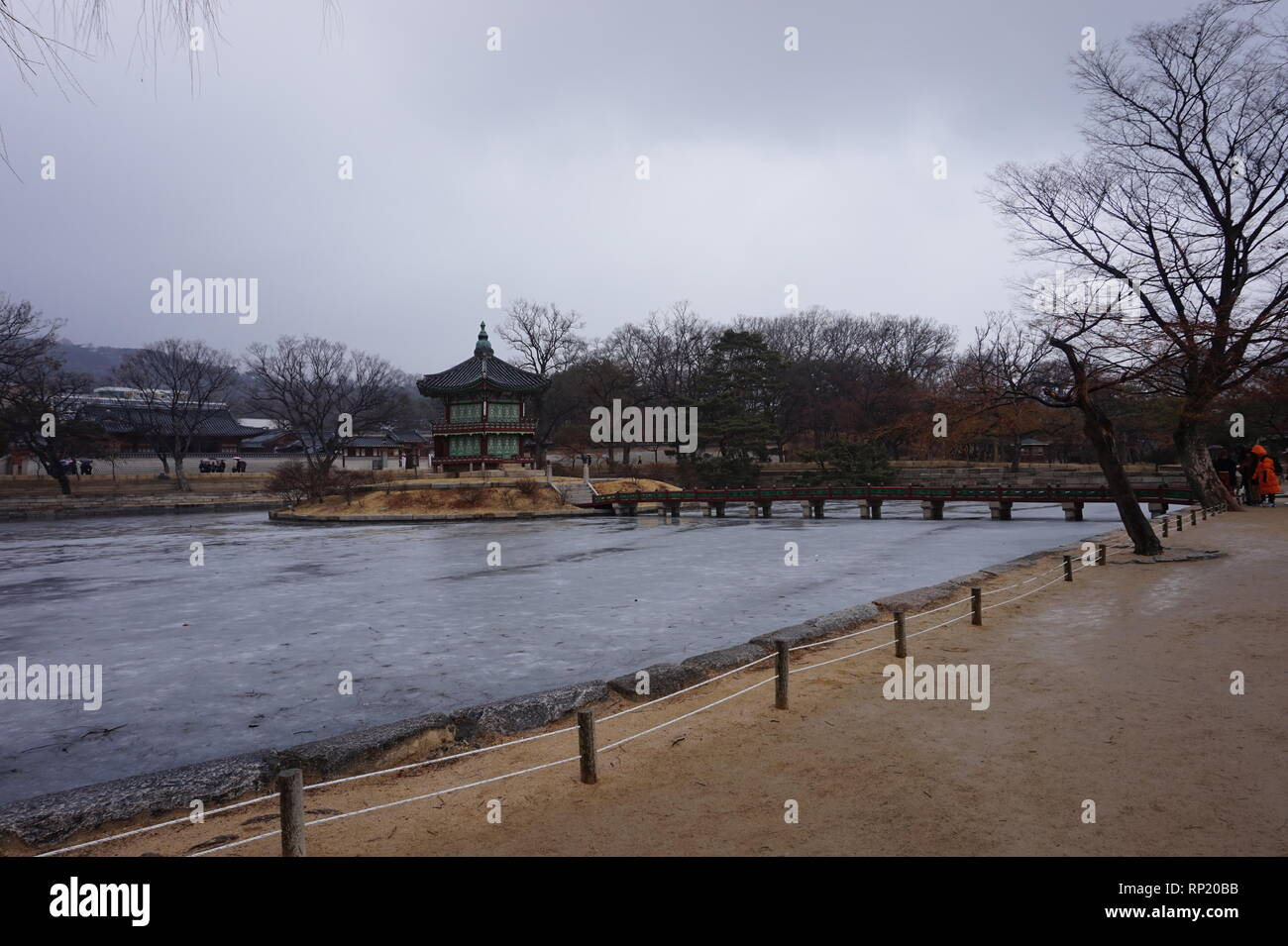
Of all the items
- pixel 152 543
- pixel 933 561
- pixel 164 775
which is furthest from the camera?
pixel 152 543

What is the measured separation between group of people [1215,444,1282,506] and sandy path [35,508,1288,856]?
21.1m

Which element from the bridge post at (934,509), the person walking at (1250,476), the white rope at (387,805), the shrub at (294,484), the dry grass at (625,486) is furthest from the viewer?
the dry grass at (625,486)

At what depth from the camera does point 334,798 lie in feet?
16.8

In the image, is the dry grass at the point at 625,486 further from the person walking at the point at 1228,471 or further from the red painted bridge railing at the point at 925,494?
the person walking at the point at 1228,471

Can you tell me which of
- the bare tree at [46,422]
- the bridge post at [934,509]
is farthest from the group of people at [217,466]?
the bridge post at [934,509]

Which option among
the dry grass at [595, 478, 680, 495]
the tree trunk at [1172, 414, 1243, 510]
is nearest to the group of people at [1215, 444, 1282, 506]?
the tree trunk at [1172, 414, 1243, 510]

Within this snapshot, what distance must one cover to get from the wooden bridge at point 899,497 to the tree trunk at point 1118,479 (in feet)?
47.7

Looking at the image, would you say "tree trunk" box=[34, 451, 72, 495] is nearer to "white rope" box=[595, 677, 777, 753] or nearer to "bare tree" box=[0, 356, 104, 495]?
"bare tree" box=[0, 356, 104, 495]

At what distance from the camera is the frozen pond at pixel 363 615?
Answer: 7863mm

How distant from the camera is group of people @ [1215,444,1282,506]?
2398cm

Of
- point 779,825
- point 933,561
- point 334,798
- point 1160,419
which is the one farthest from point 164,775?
point 1160,419

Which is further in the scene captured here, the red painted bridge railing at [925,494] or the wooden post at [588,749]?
the red painted bridge railing at [925,494]
